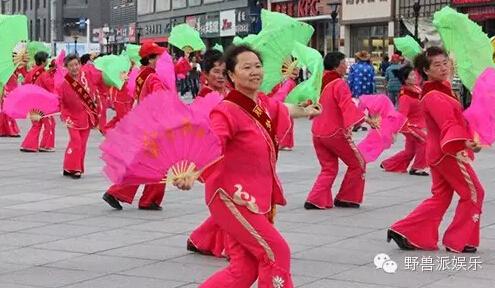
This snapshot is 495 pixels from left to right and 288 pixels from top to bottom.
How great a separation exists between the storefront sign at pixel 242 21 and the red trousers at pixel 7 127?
30.3 metres

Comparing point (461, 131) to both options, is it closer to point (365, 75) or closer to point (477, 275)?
point (477, 275)

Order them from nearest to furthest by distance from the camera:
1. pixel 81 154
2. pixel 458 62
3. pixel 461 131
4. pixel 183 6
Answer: pixel 461 131 < pixel 458 62 < pixel 81 154 < pixel 183 6

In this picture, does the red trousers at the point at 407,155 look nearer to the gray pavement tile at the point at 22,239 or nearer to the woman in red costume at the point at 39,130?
the woman in red costume at the point at 39,130

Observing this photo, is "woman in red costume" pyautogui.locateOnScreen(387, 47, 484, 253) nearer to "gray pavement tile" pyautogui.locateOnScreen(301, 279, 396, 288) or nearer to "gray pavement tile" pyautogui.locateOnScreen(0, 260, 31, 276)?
"gray pavement tile" pyautogui.locateOnScreen(301, 279, 396, 288)

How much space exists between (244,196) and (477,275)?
2100 mm

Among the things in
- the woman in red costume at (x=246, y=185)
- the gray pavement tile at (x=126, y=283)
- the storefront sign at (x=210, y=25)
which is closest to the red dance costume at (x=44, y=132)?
the gray pavement tile at (x=126, y=283)

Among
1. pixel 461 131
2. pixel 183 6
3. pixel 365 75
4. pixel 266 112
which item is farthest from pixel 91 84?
pixel 183 6

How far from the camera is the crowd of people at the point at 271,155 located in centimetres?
509

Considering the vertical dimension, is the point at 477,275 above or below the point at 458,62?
below

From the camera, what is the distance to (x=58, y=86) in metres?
12.1

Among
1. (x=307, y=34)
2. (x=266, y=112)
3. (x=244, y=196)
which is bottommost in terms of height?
(x=244, y=196)

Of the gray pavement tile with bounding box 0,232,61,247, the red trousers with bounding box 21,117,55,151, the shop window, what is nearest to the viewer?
the gray pavement tile with bounding box 0,232,61,247

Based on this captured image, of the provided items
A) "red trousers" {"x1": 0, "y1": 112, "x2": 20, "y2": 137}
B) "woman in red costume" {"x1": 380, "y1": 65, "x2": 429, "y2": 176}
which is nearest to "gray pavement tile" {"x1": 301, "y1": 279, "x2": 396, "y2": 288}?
"woman in red costume" {"x1": 380, "y1": 65, "x2": 429, "y2": 176}

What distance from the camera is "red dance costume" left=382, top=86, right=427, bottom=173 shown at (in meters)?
12.6
